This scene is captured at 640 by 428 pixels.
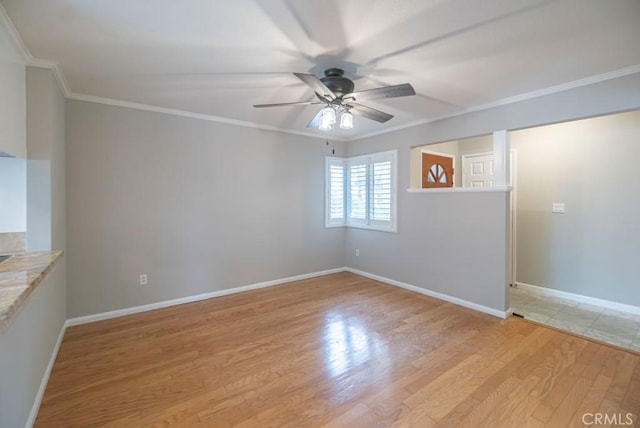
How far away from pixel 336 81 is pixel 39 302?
2.73 metres

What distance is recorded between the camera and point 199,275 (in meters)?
3.89

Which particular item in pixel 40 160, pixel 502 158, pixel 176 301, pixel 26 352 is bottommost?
pixel 176 301

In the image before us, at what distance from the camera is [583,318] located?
329 cm

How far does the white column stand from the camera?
3.33m

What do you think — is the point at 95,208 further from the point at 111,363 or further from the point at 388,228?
the point at 388,228

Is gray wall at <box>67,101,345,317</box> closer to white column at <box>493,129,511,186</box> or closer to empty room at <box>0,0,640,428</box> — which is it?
empty room at <box>0,0,640,428</box>

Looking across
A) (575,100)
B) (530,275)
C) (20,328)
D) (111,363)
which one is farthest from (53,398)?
(530,275)

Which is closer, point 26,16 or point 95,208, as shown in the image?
point 26,16

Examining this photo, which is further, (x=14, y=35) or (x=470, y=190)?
(x=470, y=190)

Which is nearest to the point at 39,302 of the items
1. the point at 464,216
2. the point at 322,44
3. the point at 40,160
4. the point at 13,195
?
the point at 13,195

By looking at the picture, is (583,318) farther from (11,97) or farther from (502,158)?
(11,97)

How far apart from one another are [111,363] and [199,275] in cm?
153

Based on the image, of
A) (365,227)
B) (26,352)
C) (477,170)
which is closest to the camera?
(26,352)

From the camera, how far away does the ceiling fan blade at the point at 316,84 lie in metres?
2.06
